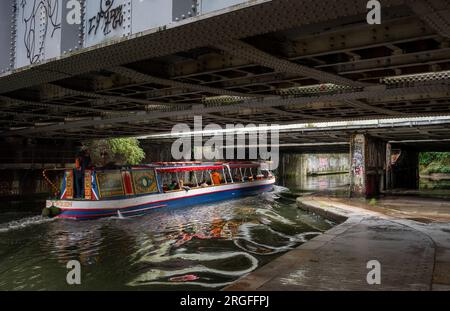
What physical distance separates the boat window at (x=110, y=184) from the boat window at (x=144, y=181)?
0.85m

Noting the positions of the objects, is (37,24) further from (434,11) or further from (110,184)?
(110,184)

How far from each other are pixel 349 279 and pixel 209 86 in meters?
7.10

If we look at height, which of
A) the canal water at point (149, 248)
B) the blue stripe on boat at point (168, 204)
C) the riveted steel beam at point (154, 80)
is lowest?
the canal water at point (149, 248)

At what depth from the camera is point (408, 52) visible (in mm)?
7750

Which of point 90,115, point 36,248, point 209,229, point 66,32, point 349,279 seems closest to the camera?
point 349,279

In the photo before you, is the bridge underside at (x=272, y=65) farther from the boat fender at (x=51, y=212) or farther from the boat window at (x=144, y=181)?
the boat fender at (x=51, y=212)

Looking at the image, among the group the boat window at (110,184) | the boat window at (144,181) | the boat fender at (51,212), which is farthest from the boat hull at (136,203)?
the boat window at (110,184)

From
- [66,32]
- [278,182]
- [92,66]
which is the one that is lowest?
[278,182]

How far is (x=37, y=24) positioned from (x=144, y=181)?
11.3m

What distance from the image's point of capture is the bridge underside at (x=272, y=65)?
18.8 feet

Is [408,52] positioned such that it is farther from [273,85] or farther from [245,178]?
[245,178]

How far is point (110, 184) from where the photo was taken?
58.4 feet

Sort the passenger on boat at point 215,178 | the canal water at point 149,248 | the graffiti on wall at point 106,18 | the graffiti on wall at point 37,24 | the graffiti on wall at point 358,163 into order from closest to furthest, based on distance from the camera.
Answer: the graffiti on wall at point 106,18 < the canal water at point 149,248 < the graffiti on wall at point 37,24 < the graffiti on wall at point 358,163 < the passenger on boat at point 215,178

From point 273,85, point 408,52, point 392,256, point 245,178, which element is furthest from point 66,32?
point 245,178
